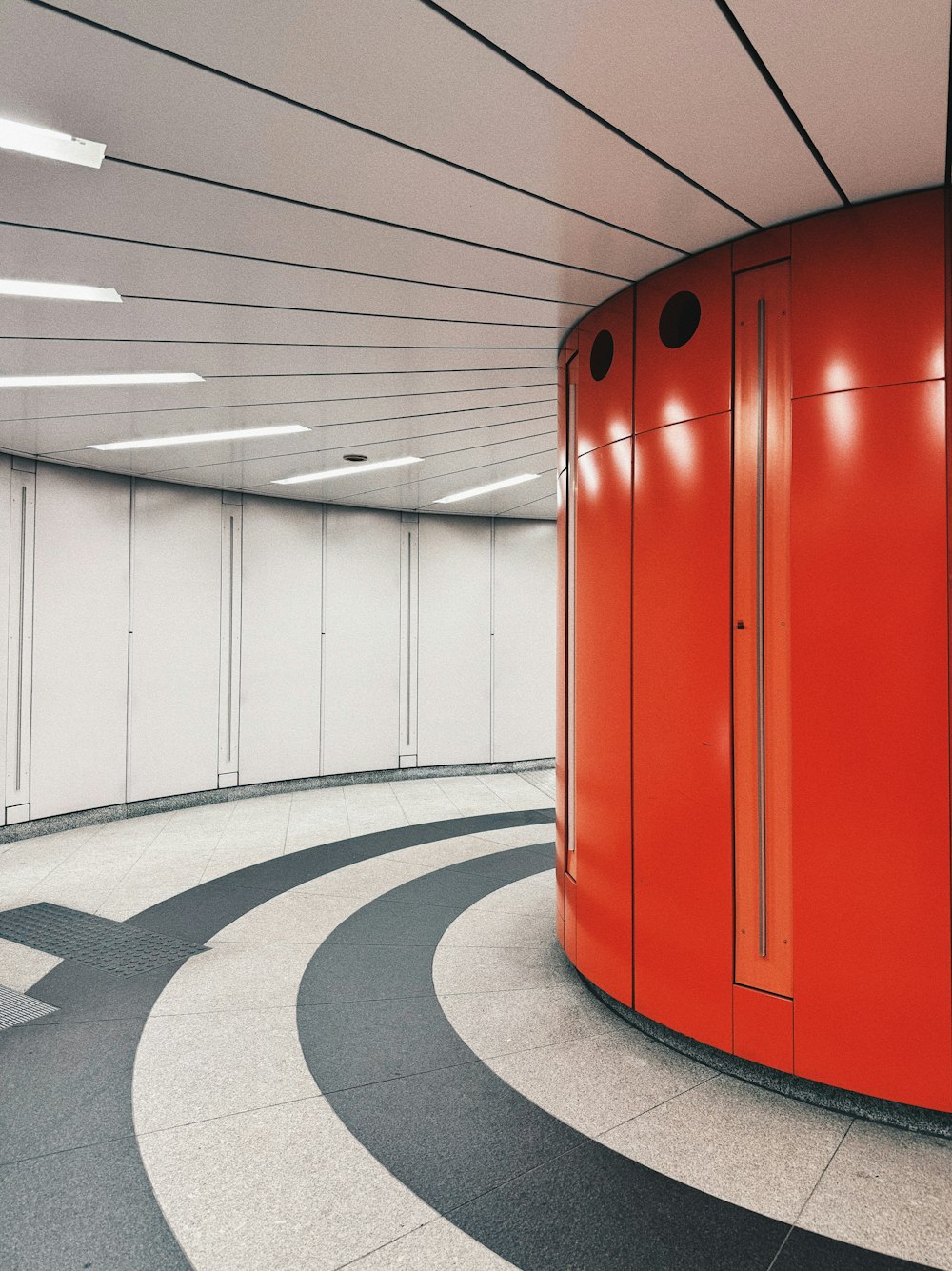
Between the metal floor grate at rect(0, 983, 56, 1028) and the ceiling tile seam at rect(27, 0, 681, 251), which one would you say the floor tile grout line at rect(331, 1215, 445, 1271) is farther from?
the ceiling tile seam at rect(27, 0, 681, 251)

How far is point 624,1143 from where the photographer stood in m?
3.43

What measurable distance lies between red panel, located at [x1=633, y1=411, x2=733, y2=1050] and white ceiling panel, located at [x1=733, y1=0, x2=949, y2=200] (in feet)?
4.13

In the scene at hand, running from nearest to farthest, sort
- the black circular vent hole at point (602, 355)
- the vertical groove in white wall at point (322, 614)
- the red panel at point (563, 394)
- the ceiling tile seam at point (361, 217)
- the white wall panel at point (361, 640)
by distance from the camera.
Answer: the ceiling tile seam at point (361, 217) < the black circular vent hole at point (602, 355) < the red panel at point (563, 394) < the vertical groove in white wall at point (322, 614) < the white wall panel at point (361, 640)

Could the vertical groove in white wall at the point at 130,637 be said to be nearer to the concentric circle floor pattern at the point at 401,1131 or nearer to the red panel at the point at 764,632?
the concentric circle floor pattern at the point at 401,1131

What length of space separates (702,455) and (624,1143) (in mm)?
3192

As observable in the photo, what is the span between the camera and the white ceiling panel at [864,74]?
2.52 m

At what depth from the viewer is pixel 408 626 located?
12336mm

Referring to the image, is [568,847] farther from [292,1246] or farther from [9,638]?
[9,638]

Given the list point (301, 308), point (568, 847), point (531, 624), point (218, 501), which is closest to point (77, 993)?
point (568, 847)

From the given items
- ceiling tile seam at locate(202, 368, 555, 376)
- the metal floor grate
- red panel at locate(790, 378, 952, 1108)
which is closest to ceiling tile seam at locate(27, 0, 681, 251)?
red panel at locate(790, 378, 952, 1108)

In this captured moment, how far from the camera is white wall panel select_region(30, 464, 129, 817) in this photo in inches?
352

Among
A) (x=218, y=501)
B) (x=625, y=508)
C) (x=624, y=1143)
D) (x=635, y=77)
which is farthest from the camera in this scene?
(x=218, y=501)

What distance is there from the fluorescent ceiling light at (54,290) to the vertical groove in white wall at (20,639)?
4.76 metres

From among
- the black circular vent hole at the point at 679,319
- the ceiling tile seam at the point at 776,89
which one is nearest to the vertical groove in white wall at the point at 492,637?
the black circular vent hole at the point at 679,319
